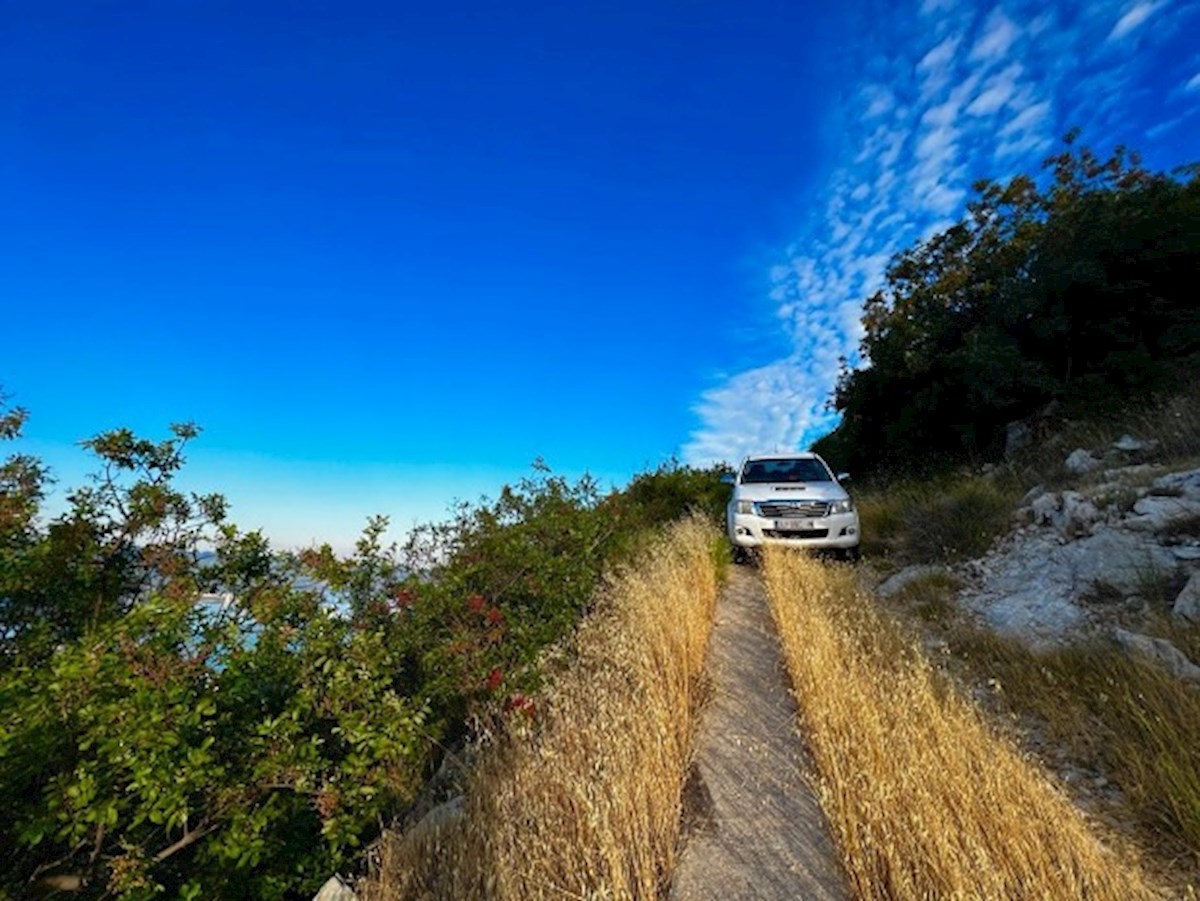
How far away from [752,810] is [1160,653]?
323 centimetres

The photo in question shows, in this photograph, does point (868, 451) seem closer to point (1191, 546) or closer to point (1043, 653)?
point (1191, 546)

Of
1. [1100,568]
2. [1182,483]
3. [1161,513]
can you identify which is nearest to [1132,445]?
[1182,483]

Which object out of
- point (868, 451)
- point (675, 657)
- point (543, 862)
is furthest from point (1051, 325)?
point (543, 862)

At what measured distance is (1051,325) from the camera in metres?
12.2

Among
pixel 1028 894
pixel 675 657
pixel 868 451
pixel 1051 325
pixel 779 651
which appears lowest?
pixel 1028 894

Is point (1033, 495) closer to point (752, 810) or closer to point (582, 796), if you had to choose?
point (752, 810)

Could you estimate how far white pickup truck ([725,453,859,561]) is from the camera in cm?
855

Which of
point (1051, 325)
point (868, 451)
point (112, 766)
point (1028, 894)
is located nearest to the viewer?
point (1028, 894)

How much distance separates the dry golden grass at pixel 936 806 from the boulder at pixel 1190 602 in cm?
240

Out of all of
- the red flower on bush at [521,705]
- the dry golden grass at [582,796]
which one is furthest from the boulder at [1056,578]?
the red flower on bush at [521,705]

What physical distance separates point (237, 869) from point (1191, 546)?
8.35 metres

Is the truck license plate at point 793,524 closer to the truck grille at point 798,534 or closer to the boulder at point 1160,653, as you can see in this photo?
the truck grille at point 798,534

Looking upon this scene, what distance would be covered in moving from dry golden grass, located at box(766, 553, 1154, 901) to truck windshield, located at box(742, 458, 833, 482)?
20.0ft

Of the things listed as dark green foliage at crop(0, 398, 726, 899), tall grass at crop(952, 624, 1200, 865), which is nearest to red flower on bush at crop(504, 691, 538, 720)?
dark green foliage at crop(0, 398, 726, 899)
